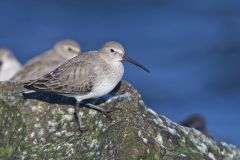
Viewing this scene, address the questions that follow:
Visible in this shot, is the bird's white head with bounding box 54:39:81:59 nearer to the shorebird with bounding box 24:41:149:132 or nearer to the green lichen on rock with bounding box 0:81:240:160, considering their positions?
the shorebird with bounding box 24:41:149:132

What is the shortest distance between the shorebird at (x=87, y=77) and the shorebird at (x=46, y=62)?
578cm

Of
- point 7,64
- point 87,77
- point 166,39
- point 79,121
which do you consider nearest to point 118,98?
point 87,77

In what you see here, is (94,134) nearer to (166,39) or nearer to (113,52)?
(113,52)

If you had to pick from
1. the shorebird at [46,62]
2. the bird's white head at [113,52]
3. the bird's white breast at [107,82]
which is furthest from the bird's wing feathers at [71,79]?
the shorebird at [46,62]

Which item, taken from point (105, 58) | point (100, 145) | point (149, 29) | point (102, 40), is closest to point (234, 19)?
point (149, 29)

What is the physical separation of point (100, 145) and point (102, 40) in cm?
1584

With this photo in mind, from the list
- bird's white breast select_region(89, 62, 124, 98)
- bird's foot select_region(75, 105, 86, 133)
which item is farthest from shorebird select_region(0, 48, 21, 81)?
bird's foot select_region(75, 105, 86, 133)

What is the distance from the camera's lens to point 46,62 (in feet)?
52.0

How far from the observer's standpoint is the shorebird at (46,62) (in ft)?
49.6

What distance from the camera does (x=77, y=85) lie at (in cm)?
863

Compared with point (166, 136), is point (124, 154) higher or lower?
lower

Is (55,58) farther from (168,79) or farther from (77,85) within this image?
(77,85)

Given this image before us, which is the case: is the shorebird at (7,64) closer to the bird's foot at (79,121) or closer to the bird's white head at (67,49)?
the bird's white head at (67,49)

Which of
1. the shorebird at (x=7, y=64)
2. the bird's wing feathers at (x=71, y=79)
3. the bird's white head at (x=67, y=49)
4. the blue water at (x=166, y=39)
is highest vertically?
the blue water at (x=166, y=39)
